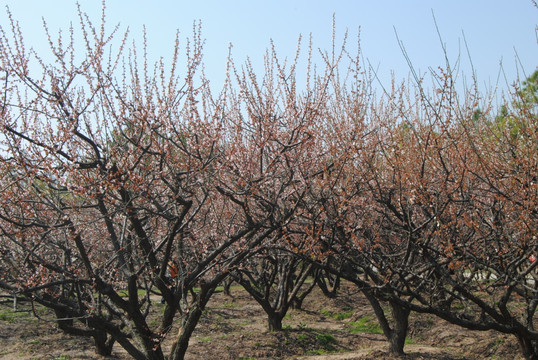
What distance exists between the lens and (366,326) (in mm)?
11938

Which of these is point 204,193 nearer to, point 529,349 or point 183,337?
point 183,337

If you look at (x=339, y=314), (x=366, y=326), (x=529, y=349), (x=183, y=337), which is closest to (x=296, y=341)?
(x=366, y=326)

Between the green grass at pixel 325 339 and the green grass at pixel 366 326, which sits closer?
the green grass at pixel 325 339

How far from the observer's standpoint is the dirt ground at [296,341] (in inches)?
346

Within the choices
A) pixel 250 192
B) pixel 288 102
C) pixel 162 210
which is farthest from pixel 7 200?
pixel 288 102

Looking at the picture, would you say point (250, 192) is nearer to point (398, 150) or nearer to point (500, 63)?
point (398, 150)

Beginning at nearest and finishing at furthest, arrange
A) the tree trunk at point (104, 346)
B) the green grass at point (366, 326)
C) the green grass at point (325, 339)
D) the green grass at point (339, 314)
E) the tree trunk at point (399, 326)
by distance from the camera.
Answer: the tree trunk at point (399, 326) → the tree trunk at point (104, 346) → the green grass at point (325, 339) → the green grass at point (366, 326) → the green grass at point (339, 314)

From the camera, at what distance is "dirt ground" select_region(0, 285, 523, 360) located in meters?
8.79

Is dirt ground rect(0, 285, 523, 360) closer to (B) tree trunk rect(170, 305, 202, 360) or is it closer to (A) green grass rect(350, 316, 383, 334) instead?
(A) green grass rect(350, 316, 383, 334)

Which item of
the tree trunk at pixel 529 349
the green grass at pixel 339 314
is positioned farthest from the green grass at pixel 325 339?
the tree trunk at pixel 529 349

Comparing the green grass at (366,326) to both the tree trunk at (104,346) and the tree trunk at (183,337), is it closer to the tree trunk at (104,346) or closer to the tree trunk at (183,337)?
the tree trunk at (104,346)

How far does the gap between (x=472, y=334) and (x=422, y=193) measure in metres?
5.46

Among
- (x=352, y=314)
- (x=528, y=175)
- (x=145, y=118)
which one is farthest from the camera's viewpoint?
(x=352, y=314)

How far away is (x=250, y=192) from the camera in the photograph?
5652mm
